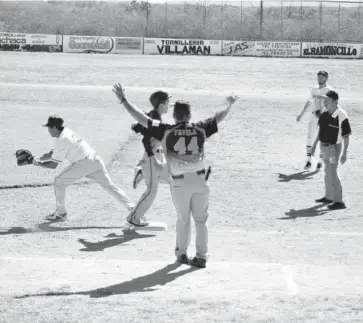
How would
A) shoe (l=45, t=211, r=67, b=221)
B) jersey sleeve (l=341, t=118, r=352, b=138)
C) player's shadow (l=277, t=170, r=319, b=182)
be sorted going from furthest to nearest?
player's shadow (l=277, t=170, r=319, b=182), jersey sleeve (l=341, t=118, r=352, b=138), shoe (l=45, t=211, r=67, b=221)

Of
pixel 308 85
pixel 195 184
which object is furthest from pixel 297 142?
pixel 308 85

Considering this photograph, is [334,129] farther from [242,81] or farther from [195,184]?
[242,81]

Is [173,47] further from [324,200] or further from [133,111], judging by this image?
[133,111]

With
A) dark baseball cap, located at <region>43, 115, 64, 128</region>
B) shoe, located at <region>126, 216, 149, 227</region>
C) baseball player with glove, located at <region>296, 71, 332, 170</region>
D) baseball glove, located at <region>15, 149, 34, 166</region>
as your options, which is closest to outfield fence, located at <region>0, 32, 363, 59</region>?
baseball player with glove, located at <region>296, 71, 332, 170</region>

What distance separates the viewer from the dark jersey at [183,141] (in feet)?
29.5

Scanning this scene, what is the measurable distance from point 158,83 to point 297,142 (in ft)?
52.5

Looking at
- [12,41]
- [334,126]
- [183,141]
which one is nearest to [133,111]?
[183,141]

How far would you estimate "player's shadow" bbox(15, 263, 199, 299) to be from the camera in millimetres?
8203

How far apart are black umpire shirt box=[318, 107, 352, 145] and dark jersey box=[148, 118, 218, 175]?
14.2 feet

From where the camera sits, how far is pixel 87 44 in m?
53.8

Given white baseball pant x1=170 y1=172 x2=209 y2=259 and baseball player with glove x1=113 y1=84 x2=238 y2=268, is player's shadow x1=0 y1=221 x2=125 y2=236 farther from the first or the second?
baseball player with glove x1=113 y1=84 x2=238 y2=268

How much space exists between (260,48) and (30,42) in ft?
51.4

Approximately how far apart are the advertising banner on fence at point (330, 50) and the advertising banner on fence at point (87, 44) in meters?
13.3

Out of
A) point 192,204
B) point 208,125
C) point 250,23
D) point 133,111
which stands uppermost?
point 250,23
